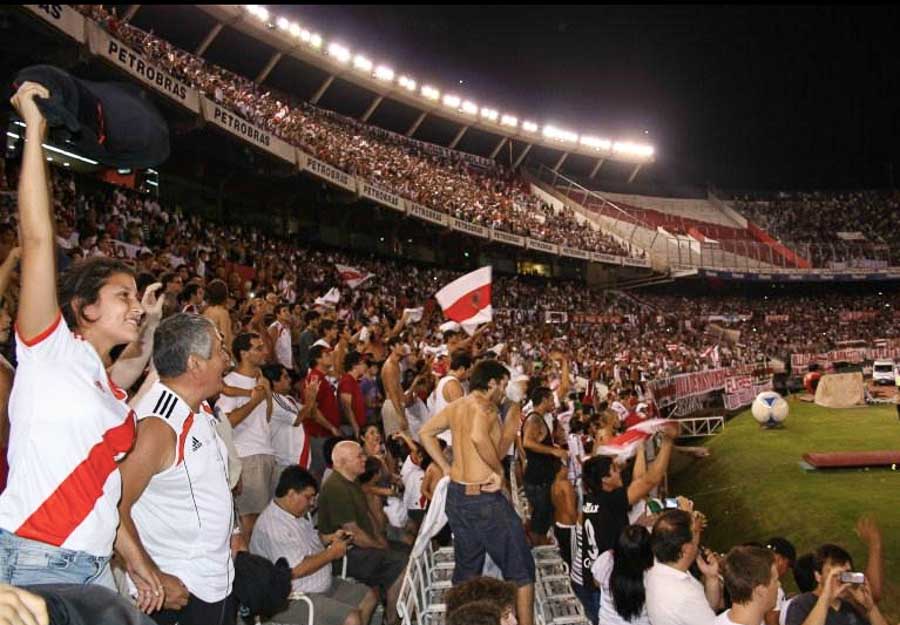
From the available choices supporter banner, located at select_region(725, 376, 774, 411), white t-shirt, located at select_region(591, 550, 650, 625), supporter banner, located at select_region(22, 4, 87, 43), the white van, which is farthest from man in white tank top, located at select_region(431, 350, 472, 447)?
the white van

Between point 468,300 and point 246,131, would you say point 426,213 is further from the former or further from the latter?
point 468,300

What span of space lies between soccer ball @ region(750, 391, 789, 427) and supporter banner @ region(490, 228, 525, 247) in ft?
58.5

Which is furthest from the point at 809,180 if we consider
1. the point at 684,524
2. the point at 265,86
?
the point at 684,524

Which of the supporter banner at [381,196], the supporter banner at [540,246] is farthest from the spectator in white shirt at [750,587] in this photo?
the supporter banner at [540,246]

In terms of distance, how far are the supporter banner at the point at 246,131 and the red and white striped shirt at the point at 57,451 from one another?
17.9 metres

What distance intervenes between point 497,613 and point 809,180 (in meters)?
63.2

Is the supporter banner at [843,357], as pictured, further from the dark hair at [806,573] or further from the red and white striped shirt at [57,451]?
the red and white striped shirt at [57,451]

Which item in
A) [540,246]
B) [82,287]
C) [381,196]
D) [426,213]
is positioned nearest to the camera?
[82,287]

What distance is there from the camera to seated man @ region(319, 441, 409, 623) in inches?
233

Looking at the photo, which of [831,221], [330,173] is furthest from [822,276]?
[330,173]

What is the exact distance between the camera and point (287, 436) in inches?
267

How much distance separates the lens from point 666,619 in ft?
15.1

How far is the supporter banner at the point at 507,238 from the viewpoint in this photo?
3561cm

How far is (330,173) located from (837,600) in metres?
22.4
